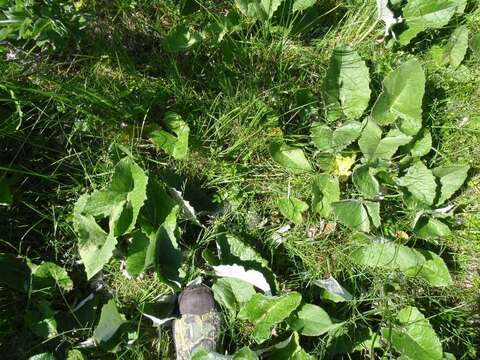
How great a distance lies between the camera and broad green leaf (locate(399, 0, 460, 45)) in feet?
7.97

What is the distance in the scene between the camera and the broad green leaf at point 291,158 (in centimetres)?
234

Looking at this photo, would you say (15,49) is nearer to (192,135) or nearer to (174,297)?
(192,135)

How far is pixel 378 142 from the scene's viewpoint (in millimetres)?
2316

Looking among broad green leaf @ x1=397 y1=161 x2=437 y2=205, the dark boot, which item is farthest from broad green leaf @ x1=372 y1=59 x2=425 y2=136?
the dark boot

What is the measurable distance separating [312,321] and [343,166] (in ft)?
2.10

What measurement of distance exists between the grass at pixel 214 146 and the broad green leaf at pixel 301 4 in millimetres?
59

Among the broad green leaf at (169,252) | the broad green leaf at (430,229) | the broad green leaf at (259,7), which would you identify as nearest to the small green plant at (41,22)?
the broad green leaf at (259,7)

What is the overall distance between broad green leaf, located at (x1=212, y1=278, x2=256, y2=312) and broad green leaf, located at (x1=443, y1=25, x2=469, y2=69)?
1310mm

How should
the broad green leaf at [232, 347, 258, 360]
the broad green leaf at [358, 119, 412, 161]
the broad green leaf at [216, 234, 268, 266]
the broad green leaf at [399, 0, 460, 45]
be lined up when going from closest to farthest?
the broad green leaf at [232, 347, 258, 360]
the broad green leaf at [216, 234, 268, 266]
the broad green leaf at [358, 119, 412, 161]
the broad green leaf at [399, 0, 460, 45]

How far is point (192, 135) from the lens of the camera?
2359mm

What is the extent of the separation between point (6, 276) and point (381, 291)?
146 cm

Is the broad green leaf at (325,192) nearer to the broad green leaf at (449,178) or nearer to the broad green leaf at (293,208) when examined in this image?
the broad green leaf at (293,208)

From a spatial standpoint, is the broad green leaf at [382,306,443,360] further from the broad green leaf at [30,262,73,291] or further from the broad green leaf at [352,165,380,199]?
the broad green leaf at [30,262,73,291]

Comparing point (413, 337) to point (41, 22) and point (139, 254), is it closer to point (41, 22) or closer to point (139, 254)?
point (139, 254)
